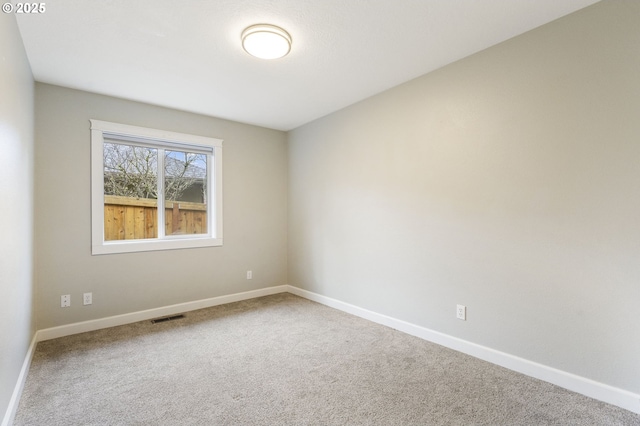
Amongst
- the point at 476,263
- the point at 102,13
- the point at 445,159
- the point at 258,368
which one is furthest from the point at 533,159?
the point at 102,13

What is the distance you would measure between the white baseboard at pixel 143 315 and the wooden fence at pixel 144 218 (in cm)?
86

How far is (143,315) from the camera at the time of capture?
3.46 metres

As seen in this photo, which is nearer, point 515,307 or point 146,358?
point 515,307

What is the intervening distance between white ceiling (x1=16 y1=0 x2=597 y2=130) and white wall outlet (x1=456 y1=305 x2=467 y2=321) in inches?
82.5

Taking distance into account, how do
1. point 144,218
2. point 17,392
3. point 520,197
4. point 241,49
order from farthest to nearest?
point 144,218 → point 241,49 → point 520,197 → point 17,392

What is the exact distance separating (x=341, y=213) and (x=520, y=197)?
6.41 feet

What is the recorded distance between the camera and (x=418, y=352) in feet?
8.55

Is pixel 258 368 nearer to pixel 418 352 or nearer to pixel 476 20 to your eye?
pixel 418 352

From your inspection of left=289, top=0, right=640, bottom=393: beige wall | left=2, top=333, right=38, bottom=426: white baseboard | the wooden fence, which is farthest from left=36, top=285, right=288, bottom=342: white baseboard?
left=289, top=0, right=640, bottom=393: beige wall

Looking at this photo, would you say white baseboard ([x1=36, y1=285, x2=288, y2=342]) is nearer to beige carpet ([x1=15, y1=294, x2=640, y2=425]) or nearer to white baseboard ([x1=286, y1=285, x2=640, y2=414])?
beige carpet ([x1=15, y1=294, x2=640, y2=425])

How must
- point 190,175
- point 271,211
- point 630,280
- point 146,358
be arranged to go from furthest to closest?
point 271,211 → point 190,175 → point 146,358 → point 630,280

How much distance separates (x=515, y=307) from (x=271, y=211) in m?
3.23

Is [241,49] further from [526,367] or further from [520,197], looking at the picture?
[526,367]

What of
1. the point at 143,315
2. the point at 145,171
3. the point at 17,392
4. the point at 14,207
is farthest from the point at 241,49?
the point at 143,315
